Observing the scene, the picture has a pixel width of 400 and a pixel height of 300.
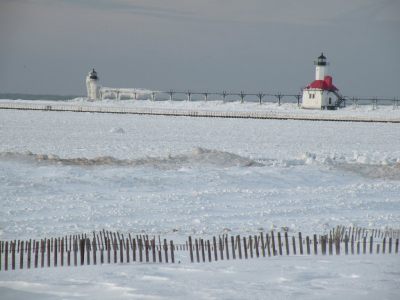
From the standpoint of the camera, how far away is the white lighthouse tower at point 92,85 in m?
117

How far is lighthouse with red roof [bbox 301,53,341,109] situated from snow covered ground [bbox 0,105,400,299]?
5133 cm

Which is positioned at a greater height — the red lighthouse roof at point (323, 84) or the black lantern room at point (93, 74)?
the black lantern room at point (93, 74)

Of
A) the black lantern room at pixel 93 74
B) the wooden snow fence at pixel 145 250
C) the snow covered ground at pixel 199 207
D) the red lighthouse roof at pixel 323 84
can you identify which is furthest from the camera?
the black lantern room at pixel 93 74

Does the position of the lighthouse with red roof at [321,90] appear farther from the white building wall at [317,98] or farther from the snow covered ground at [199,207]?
the snow covered ground at [199,207]

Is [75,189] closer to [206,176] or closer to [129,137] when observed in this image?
[206,176]

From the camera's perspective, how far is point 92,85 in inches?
4737

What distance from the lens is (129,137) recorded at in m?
41.2

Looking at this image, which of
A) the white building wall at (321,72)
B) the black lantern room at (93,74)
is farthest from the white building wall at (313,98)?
the black lantern room at (93,74)

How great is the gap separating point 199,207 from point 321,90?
70693mm

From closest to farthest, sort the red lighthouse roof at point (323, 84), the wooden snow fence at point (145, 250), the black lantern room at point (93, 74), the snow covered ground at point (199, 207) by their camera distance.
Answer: the snow covered ground at point (199, 207) < the wooden snow fence at point (145, 250) < the red lighthouse roof at point (323, 84) < the black lantern room at point (93, 74)

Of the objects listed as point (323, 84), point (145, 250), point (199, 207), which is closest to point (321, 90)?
point (323, 84)

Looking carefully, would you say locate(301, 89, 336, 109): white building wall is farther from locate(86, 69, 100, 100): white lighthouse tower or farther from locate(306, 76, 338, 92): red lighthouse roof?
locate(86, 69, 100, 100): white lighthouse tower

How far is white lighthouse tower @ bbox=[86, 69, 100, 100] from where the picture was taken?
383 feet

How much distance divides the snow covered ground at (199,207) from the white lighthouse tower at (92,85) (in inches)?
3266
